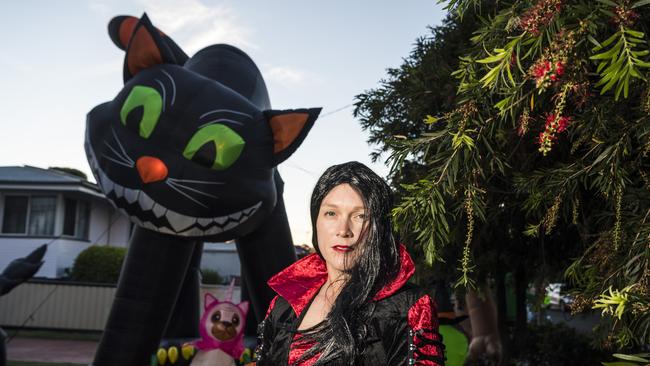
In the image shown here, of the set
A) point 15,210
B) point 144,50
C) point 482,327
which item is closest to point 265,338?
point 144,50

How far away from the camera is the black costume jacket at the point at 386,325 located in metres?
1.95

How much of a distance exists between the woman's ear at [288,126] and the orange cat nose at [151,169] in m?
1.08

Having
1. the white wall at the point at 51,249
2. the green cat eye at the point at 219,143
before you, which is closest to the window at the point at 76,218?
the white wall at the point at 51,249

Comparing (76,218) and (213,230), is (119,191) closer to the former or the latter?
(213,230)

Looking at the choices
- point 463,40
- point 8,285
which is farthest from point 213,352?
point 463,40

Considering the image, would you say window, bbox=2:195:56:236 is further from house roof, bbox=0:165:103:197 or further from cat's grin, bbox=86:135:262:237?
cat's grin, bbox=86:135:262:237

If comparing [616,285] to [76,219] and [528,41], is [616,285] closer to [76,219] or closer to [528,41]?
[528,41]

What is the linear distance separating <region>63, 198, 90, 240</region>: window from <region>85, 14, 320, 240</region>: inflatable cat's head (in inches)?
595

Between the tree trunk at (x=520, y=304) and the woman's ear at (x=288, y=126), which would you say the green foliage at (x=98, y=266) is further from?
the tree trunk at (x=520, y=304)

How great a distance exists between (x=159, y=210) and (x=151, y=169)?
0.38 meters

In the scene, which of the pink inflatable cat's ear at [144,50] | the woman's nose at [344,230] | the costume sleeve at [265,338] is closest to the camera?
the woman's nose at [344,230]

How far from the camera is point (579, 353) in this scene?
886cm

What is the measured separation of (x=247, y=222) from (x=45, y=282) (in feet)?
40.3

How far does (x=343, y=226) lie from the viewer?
6.90 feet
